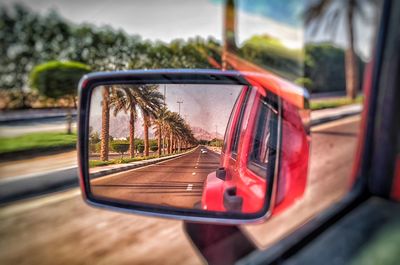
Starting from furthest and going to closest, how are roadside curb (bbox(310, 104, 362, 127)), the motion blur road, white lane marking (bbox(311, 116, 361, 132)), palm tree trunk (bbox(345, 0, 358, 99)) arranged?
palm tree trunk (bbox(345, 0, 358, 99)), white lane marking (bbox(311, 116, 361, 132)), roadside curb (bbox(310, 104, 362, 127)), the motion blur road

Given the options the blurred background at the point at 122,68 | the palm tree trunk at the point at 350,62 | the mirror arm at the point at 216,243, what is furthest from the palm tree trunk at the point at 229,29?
the palm tree trunk at the point at 350,62

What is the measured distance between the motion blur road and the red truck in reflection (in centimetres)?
58

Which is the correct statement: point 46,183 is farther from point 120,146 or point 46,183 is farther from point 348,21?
point 348,21

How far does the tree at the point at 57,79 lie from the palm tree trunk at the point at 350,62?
215 centimetres

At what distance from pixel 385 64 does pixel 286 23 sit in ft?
3.24

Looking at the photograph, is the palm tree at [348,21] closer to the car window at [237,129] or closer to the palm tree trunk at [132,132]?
the car window at [237,129]

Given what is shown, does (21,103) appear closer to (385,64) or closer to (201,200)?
(201,200)

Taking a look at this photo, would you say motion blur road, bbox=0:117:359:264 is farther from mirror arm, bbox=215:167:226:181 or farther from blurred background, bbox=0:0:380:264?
mirror arm, bbox=215:167:226:181

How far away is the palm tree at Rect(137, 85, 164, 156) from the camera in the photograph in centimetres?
103

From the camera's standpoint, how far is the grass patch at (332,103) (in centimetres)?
190

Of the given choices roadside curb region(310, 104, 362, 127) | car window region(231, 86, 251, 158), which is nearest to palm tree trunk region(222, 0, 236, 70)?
car window region(231, 86, 251, 158)

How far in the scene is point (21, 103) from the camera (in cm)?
100

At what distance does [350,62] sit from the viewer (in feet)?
8.61

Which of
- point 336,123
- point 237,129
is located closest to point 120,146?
point 237,129
